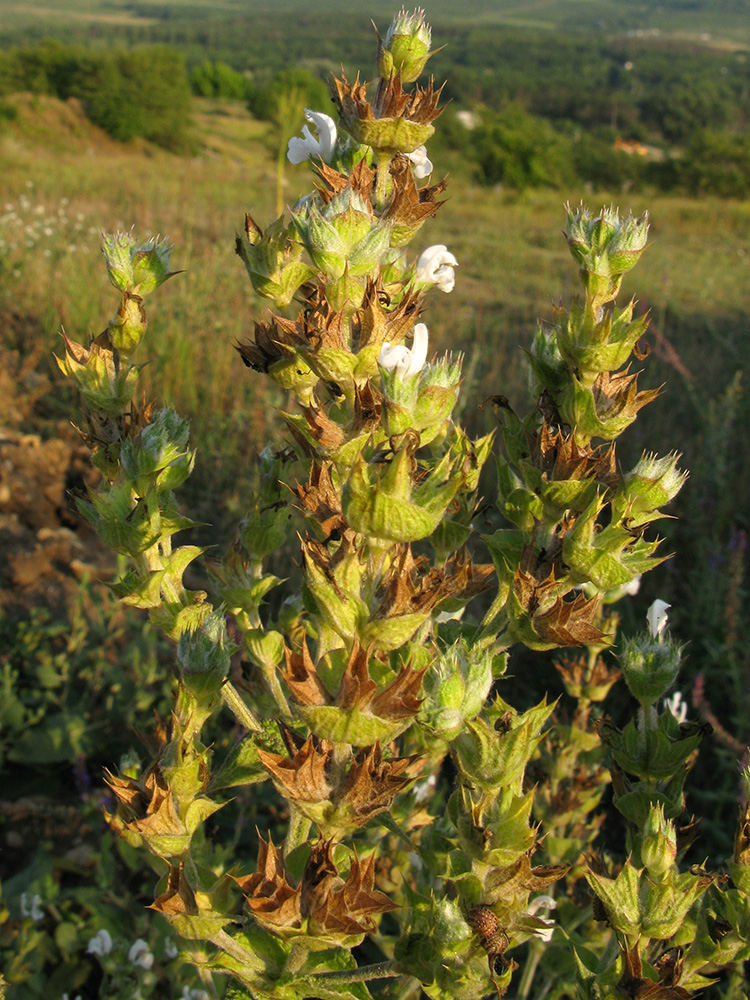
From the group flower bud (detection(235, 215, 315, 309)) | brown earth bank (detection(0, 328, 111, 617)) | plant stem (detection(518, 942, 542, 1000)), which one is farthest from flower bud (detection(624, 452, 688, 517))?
brown earth bank (detection(0, 328, 111, 617))

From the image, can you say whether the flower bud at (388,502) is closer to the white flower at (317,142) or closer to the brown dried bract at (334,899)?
the brown dried bract at (334,899)

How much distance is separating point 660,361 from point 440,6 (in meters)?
143

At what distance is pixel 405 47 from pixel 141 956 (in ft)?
7.64

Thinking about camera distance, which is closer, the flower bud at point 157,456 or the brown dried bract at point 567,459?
the brown dried bract at point 567,459

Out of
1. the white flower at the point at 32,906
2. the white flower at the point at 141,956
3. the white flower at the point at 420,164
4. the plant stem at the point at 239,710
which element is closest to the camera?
the plant stem at the point at 239,710

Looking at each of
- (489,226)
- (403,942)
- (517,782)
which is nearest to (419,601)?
(517,782)

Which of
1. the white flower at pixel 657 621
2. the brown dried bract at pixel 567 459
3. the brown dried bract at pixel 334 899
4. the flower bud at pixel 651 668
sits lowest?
the brown dried bract at pixel 334 899

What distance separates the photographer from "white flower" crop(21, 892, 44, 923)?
91.2 inches

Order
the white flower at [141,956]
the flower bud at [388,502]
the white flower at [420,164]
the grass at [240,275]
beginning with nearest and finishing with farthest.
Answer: the flower bud at [388,502]
the white flower at [420,164]
the white flower at [141,956]
the grass at [240,275]

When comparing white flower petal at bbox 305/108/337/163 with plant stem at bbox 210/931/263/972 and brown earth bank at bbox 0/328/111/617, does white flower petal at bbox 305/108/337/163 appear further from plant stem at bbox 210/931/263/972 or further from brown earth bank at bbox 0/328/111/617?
brown earth bank at bbox 0/328/111/617

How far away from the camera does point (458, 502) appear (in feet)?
4.16

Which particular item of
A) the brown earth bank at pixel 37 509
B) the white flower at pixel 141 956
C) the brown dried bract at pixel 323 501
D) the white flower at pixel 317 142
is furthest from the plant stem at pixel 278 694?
the brown earth bank at pixel 37 509

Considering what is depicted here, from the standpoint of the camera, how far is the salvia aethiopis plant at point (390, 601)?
3.13ft

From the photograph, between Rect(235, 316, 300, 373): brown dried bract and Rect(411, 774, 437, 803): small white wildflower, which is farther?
Rect(411, 774, 437, 803): small white wildflower
